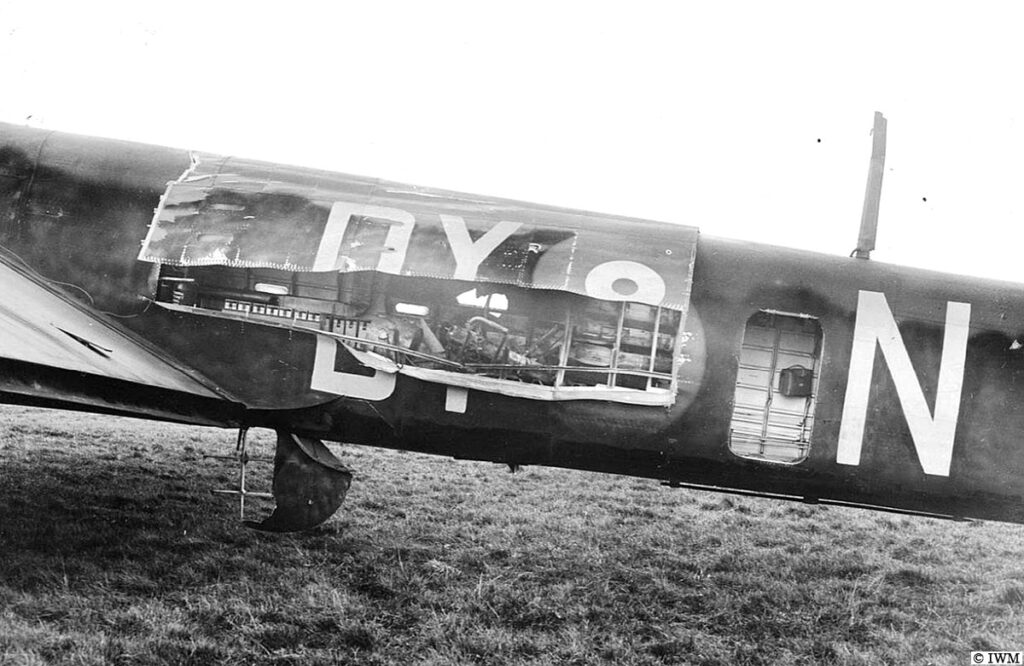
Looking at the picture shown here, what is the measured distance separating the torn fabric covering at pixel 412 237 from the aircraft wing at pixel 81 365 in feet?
2.31

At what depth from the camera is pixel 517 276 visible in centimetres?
545

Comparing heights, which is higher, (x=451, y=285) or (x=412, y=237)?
(x=412, y=237)

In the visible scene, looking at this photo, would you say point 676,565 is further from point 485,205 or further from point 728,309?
point 485,205

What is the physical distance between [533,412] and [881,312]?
2.67m

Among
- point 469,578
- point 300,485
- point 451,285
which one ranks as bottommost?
point 469,578

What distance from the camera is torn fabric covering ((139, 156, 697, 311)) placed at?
18.0 feet

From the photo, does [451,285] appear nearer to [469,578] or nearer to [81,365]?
[469,578]

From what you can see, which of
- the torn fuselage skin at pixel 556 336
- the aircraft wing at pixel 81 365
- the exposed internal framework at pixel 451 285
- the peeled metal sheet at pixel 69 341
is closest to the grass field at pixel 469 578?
the torn fuselage skin at pixel 556 336

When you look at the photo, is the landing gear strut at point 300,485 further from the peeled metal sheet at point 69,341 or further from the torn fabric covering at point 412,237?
the torn fabric covering at point 412,237

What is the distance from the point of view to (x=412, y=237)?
5637 mm

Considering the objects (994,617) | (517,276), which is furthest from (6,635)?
(994,617)

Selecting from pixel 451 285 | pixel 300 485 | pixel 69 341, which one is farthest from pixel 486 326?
pixel 69 341

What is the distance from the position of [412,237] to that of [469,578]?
259cm

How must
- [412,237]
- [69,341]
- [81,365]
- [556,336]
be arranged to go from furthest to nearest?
[412,237] → [556,336] → [69,341] → [81,365]
